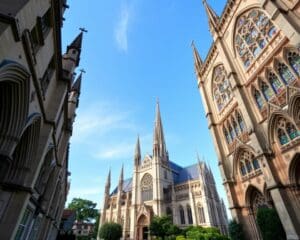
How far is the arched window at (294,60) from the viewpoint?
939cm

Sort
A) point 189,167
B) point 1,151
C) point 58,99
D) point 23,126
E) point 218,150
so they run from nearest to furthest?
point 1,151, point 23,126, point 58,99, point 218,150, point 189,167

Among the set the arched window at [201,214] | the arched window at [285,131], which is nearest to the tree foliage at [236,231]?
the arched window at [285,131]

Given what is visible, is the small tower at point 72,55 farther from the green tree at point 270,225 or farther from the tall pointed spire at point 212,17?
the green tree at point 270,225

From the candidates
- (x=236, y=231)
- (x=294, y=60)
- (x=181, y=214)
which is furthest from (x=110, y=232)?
(x=294, y=60)

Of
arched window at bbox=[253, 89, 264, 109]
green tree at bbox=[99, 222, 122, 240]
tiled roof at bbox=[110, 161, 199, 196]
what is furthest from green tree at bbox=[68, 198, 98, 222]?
arched window at bbox=[253, 89, 264, 109]

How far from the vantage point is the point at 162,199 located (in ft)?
142

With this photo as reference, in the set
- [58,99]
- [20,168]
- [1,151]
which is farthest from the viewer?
[58,99]

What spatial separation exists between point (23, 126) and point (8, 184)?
8.21 feet

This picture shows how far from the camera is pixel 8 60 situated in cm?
503

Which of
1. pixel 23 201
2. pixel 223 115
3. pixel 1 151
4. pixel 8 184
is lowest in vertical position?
pixel 23 201

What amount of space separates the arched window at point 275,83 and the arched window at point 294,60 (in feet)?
3.46

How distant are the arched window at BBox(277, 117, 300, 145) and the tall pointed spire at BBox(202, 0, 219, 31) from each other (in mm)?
11333

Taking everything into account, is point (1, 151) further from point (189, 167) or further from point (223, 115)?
point (189, 167)

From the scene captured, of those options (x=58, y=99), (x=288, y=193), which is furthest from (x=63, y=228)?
(x=288, y=193)
